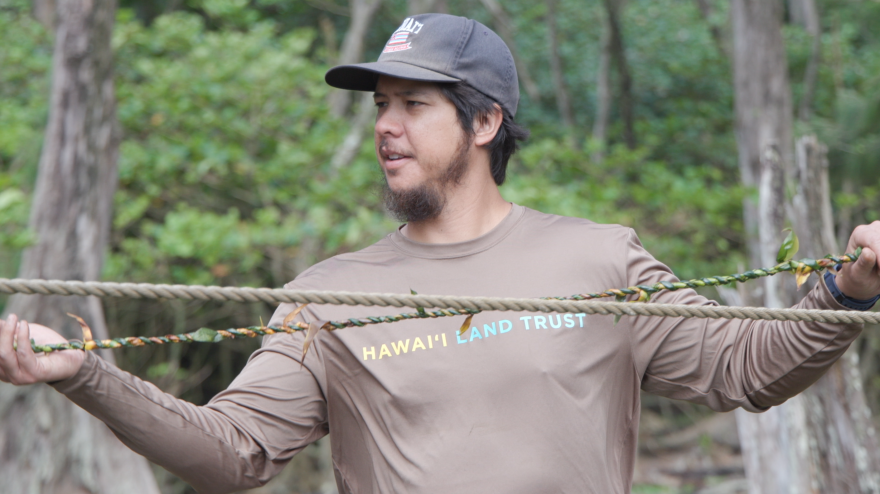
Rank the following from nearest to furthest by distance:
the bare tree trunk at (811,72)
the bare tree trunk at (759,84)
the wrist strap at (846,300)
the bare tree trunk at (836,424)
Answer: the wrist strap at (846,300) → the bare tree trunk at (836,424) → the bare tree trunk at (759,84) → the bare tree trunk at (811,72)

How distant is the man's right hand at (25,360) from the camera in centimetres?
125

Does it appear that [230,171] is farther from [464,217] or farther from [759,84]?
[759,84]

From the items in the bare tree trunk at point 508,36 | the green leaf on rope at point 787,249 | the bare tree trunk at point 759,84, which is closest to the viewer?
the green leaf on rope at point 787,249

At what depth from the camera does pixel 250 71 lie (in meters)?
5.61

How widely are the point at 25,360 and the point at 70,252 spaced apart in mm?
2772

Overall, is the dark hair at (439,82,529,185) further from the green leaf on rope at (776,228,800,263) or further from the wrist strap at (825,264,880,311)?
the wrist strap at (825,264,880,311)

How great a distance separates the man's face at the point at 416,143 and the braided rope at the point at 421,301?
0.41m

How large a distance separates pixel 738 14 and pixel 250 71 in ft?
13.5

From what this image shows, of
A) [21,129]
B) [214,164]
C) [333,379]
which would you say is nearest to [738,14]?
[214,164]

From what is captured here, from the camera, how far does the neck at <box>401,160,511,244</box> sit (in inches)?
71.6

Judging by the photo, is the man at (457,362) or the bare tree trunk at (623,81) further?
the bare tree trunk at (623,81)

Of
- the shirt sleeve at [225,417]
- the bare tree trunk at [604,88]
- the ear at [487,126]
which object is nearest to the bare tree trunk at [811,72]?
the bare tree trunk at [604,88]

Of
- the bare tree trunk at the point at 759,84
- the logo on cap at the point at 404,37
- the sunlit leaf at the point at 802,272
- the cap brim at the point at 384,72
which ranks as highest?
the bare tree trunk at the point at 759,84

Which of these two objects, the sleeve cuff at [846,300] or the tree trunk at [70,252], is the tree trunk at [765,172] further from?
the tree trunk at [70,252]
